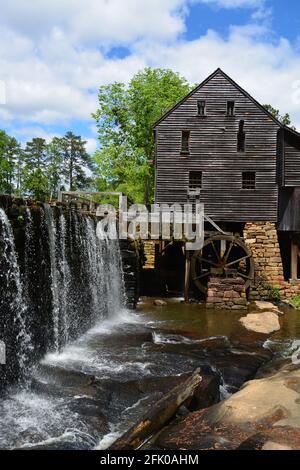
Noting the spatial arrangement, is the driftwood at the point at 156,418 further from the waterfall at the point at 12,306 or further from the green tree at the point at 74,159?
the green tree at the point at 74,159

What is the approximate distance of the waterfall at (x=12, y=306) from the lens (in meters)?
8.55

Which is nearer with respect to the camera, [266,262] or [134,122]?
[266,262]

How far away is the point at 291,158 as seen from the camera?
21.5 meters

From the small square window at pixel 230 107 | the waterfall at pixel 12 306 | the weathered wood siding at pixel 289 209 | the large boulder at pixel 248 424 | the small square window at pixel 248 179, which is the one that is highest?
the small square window at pixel 230 107

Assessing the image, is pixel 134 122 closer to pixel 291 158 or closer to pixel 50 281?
pixel 291 158

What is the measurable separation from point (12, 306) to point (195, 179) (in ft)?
46.9

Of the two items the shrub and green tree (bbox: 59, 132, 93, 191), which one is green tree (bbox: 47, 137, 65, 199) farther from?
the shrub

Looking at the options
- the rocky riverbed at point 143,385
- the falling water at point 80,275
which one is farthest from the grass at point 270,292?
the falling water at point 80,275

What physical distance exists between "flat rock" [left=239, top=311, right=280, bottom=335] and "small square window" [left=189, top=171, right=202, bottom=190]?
821cm

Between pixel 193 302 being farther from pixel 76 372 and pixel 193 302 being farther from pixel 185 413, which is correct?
pixel 185 413

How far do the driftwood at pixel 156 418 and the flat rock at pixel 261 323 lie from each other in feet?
22.2

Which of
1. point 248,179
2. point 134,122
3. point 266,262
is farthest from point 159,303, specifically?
point 134,122

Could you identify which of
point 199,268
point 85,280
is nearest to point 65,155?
point 199,268

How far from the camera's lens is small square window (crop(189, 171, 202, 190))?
21.3m
